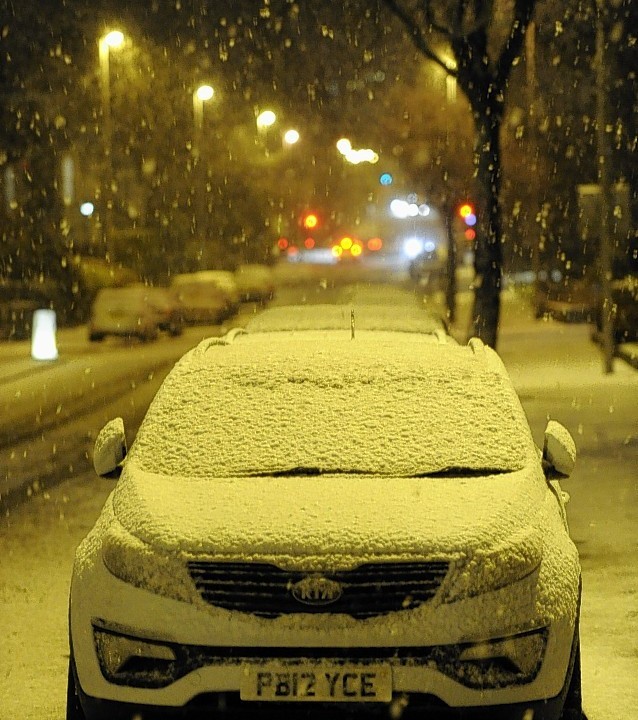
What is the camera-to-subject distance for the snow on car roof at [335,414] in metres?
5.78

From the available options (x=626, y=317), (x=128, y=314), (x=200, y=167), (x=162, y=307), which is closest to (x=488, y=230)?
(x=626, y=317)

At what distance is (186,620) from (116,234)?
167 ft

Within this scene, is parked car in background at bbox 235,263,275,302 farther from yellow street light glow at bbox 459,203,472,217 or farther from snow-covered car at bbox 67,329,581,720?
snow-covered car at bbox 67,329,581,720

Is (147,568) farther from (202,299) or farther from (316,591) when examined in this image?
(202,299)

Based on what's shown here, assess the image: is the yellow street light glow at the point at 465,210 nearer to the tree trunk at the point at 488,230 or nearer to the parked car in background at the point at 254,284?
the tree trunk at the point at 488,230

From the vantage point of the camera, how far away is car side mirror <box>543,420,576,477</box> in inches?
231

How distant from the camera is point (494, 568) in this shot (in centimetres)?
481

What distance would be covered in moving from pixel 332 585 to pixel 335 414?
141 centimetres

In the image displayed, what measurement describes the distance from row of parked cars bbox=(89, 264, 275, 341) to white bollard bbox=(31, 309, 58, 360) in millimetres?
5092

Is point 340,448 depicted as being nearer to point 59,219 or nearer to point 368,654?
point 368,654

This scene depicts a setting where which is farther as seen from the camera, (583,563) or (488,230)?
(488,230)

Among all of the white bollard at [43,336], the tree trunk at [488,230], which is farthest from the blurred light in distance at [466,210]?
the white bollard at [43,336]

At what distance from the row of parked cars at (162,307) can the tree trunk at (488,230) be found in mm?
13823

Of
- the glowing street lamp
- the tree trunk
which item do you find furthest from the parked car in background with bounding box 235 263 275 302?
the tree trunk
